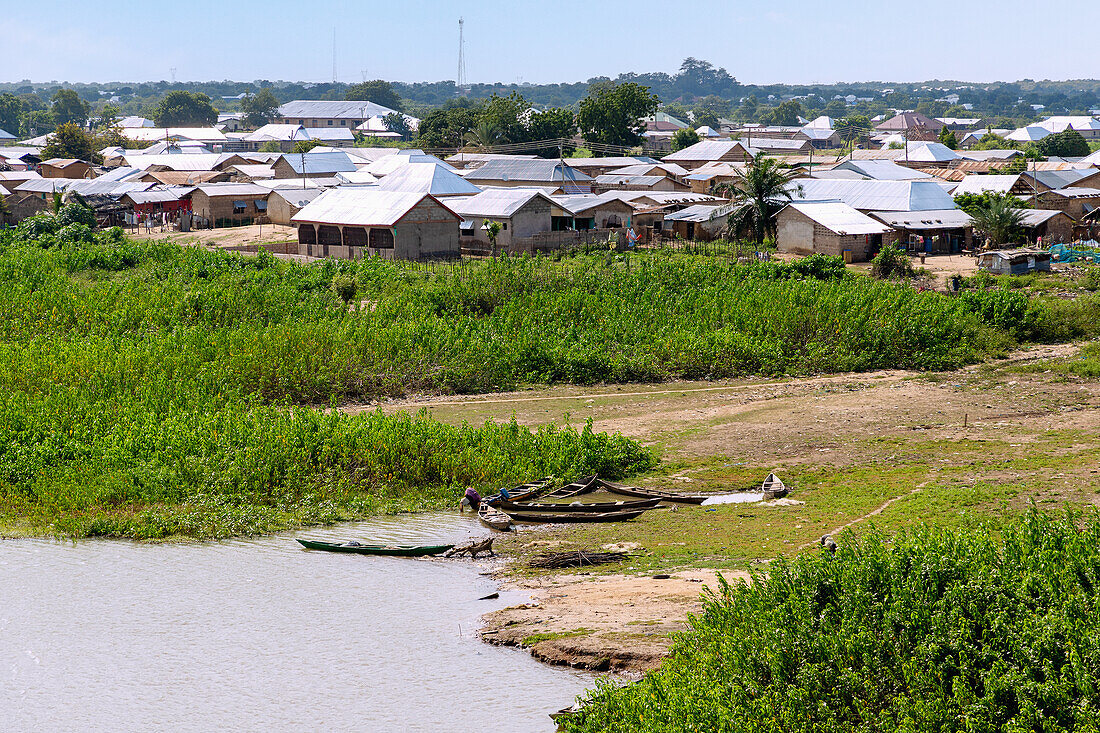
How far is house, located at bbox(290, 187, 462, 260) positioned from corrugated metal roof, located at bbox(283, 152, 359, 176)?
24.0 metres

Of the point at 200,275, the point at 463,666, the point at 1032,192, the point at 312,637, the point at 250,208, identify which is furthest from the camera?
the point at 250,208

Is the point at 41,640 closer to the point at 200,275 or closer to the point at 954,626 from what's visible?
the point at 954,626

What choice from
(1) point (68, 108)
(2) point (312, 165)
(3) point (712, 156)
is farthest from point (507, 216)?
(1) point (68, 108)

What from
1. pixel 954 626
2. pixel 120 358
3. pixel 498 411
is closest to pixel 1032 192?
Answer: pixel 498 411

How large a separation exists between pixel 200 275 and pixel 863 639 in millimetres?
30652

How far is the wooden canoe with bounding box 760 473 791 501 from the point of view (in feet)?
55.6

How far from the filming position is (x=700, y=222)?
152 ft

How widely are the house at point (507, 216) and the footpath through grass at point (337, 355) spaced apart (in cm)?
397

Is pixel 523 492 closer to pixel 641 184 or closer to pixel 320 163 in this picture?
pixel 641 184

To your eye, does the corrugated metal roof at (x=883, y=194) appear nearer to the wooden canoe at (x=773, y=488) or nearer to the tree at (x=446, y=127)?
the wooden canoe at (x=773, y=488)

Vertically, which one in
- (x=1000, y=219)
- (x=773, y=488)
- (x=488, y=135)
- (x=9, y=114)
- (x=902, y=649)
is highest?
(x=9, y=114)

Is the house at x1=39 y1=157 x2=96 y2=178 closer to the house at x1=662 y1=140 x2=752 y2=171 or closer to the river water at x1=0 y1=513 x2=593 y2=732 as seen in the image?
the house at x1=662 y1=140 x2=752 y2=171

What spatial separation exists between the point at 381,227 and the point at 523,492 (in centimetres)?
2531

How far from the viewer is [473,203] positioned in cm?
4516
